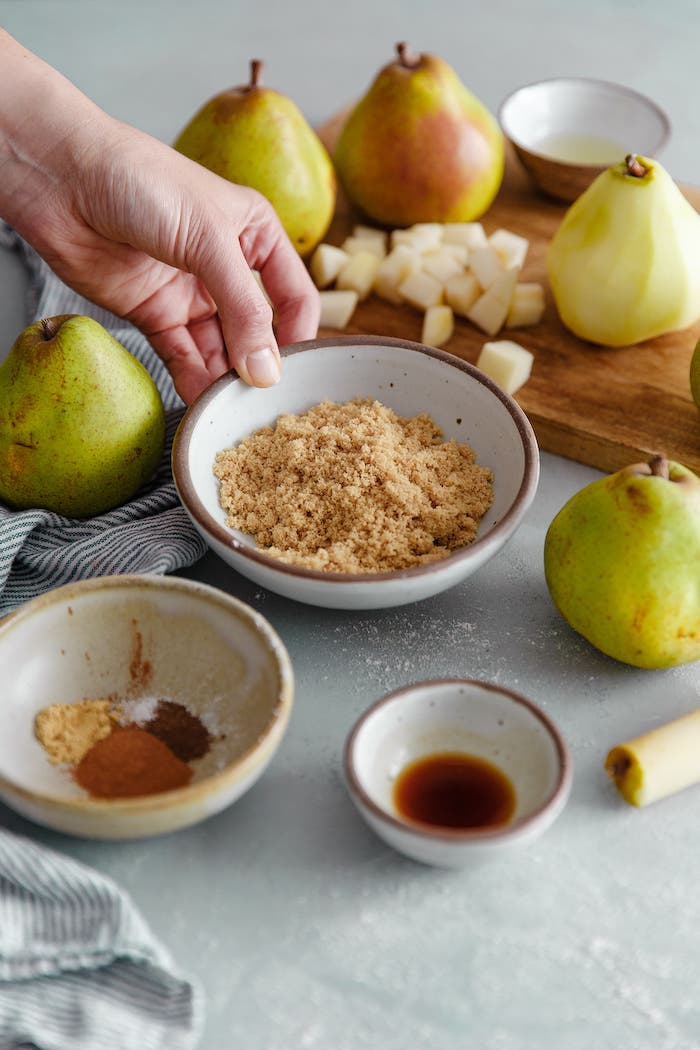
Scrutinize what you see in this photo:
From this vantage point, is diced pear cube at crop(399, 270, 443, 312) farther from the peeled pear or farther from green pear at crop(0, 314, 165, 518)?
green pear at crop(0, 314, 165, 518)

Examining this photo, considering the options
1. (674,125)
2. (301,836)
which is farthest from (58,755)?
(674,125)

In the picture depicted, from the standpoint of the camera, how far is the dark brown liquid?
100cm

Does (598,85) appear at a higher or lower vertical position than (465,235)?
higher

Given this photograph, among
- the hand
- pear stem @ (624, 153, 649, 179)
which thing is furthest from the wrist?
pear stem @ (624, 153, 649, 179)

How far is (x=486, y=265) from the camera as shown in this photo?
5.53 feet

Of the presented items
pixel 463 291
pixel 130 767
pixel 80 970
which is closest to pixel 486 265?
pixel 463 291

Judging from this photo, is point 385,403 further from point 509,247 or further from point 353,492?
point 509,247

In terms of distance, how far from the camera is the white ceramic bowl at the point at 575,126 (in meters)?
1.89

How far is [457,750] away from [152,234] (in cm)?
75

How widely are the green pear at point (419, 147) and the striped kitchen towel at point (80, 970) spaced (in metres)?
1.23

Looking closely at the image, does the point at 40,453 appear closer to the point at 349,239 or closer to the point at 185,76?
the point at 349,239

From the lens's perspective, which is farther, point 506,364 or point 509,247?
point 509,247

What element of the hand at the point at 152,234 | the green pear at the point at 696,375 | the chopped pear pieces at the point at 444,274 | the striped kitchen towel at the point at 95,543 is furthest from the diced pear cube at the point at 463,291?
the striped kitchen towel at the point at 95,543

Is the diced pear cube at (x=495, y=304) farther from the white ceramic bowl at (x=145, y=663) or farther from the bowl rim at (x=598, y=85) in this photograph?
the white ceramic bowl at (x=145, y=663)
